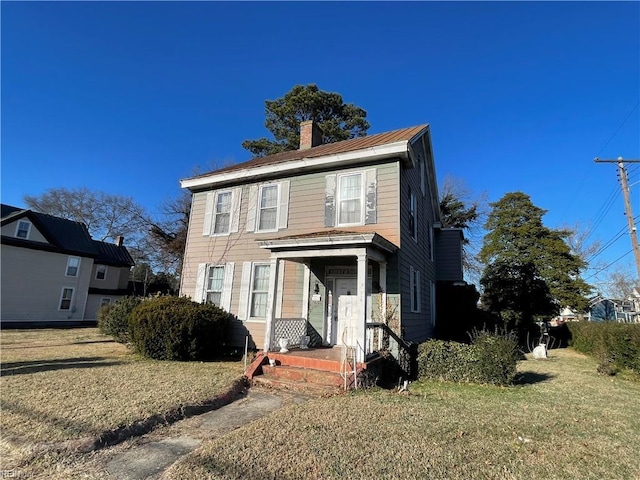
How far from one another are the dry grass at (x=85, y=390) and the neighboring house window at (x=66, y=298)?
47.3 ft

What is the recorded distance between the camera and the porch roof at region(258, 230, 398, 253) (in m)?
7.59

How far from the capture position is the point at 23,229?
20.6 metres

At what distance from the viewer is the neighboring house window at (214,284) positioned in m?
11.2

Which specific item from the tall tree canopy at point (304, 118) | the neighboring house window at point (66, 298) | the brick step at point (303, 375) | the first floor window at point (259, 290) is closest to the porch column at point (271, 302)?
the brick step at point (303, 375)

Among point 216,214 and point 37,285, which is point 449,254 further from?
point 37,285

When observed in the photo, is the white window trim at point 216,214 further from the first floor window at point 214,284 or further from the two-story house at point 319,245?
the first floor window at point 214,284

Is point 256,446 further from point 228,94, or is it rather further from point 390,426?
point 228,94

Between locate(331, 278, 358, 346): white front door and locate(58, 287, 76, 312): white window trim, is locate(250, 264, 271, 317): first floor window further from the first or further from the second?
locate(58, 287, 76, 312): white window trim

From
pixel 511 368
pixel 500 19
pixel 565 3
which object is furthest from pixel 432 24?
pixel 511 368

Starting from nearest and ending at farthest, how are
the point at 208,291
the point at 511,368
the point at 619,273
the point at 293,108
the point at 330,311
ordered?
the point at 511,368
the point at 330,311
the point at 208,291
the point at 293,108
the point at 619,273

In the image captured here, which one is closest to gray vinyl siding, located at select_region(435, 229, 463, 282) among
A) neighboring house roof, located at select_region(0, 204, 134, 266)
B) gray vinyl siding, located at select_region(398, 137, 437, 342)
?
gray vinyl siding, located at select_region(398, 137, 437, 342)

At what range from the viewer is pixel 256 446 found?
3.76 meters

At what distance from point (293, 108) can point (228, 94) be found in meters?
9.73

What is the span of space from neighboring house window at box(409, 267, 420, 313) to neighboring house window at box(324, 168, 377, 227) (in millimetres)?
2357
